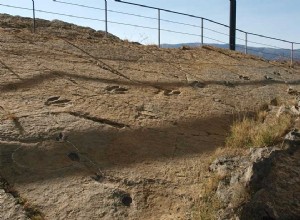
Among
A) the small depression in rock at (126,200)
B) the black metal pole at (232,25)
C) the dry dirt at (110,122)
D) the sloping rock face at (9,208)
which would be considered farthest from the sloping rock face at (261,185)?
the black metal pole at (232,25)

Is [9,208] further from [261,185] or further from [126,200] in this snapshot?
[261,185]

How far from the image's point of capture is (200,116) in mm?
7805

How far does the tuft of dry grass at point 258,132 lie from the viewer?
6.58 m

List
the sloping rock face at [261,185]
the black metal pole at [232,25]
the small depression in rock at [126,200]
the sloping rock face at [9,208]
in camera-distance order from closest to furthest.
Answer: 1. the sloping rock face at [9,208]
2. the sloping rock face at [261,185]
3. the small depression in rock at [126,200]
4. the black metal pole at [232,25]

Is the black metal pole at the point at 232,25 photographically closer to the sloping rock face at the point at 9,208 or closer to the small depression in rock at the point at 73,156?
the small depression in rock at the point at 73,156

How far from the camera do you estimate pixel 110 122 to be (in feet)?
22.9

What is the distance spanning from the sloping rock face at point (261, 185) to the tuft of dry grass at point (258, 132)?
527 millimetres

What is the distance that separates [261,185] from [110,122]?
2559 millimetres

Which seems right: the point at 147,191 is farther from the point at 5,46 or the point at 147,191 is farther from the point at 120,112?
the point at 5,46

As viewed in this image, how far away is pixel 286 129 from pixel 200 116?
1442mm

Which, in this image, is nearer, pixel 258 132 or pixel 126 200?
pixel 126 200

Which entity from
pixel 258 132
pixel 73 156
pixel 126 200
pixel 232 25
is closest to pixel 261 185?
pixel 126 200

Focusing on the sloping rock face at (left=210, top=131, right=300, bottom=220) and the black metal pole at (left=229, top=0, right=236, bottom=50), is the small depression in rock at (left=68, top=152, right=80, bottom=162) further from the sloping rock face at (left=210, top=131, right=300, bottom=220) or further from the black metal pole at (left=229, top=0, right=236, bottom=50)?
the black metal pole at (left=229, top=0, right=236, bottom=50)

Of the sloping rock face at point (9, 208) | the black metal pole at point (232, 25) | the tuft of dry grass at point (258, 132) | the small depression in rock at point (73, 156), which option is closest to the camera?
the sloping rock face at point (9, 208)
